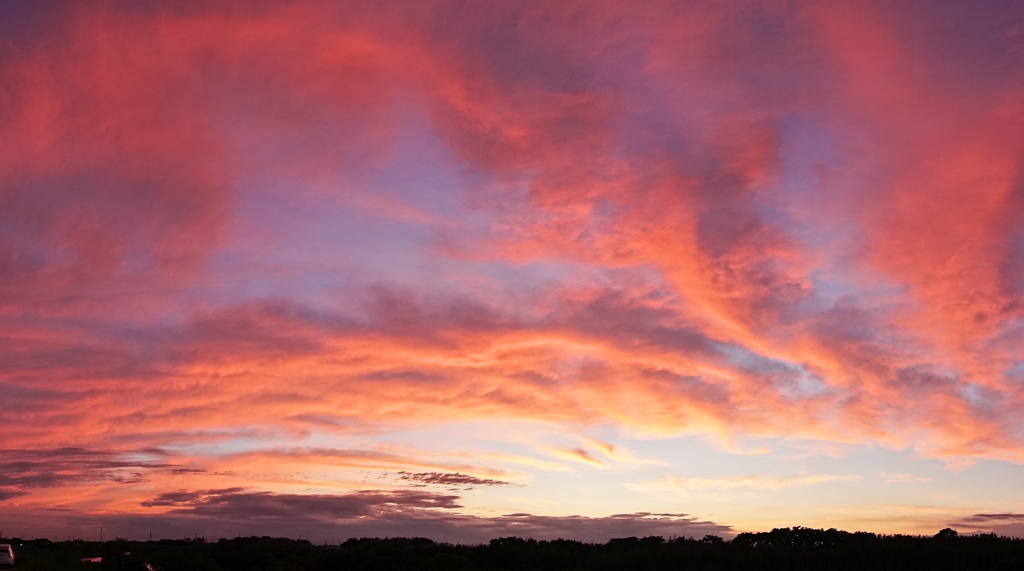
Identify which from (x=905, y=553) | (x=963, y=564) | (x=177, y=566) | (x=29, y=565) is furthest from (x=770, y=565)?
(x=29, y=565)

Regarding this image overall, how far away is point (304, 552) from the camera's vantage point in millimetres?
66750

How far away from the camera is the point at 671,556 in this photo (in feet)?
155

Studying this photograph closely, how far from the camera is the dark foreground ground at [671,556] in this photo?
119ft

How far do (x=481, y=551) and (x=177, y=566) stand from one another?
21542 mm

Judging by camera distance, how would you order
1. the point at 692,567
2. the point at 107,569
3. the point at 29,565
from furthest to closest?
the point at 107,569 < the point at 29,565 < the point at 692,567

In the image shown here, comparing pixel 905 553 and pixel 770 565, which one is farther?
pixel 770 565

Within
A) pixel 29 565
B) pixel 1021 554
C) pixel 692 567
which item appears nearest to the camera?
pixel 1021 554

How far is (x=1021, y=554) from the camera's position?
109 ft

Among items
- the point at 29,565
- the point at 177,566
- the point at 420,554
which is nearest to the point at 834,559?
the point at 420,554

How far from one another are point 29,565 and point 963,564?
52770 mm

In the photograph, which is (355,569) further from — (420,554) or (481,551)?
(481,551)

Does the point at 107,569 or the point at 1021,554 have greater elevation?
the point at 1021,554

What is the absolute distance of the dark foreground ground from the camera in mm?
36406

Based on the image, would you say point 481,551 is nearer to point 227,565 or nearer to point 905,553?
point 227,565
